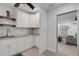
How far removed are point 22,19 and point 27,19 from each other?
36 cm

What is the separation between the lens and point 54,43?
92.6 inches

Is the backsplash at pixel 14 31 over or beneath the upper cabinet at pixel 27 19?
beneath

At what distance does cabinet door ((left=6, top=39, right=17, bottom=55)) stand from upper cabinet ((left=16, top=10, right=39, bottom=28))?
763mm

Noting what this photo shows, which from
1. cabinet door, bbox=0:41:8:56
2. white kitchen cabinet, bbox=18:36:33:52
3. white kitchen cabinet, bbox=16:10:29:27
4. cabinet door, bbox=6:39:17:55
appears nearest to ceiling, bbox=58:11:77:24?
white kitchen cabinet, bbox=16:10:29:27

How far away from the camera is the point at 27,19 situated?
9.29 feet

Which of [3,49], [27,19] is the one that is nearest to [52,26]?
[27,19]

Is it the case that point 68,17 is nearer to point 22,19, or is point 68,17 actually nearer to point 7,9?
point 22,19

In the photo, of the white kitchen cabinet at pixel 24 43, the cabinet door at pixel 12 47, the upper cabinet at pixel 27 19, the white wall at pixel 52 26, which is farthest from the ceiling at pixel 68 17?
the cabinet door at pixel 12 47

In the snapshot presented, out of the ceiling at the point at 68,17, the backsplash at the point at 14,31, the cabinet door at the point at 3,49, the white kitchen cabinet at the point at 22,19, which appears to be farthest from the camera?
the ceiling at the point at 68,17

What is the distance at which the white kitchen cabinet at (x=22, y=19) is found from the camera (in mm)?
2322

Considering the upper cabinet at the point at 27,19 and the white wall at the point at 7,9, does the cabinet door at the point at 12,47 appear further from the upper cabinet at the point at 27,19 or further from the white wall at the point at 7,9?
the white wall at the point at 7,9

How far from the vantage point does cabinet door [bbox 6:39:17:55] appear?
1754mm

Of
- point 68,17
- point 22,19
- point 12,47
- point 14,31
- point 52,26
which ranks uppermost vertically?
point 68,17

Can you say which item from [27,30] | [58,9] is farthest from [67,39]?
[27,30]
